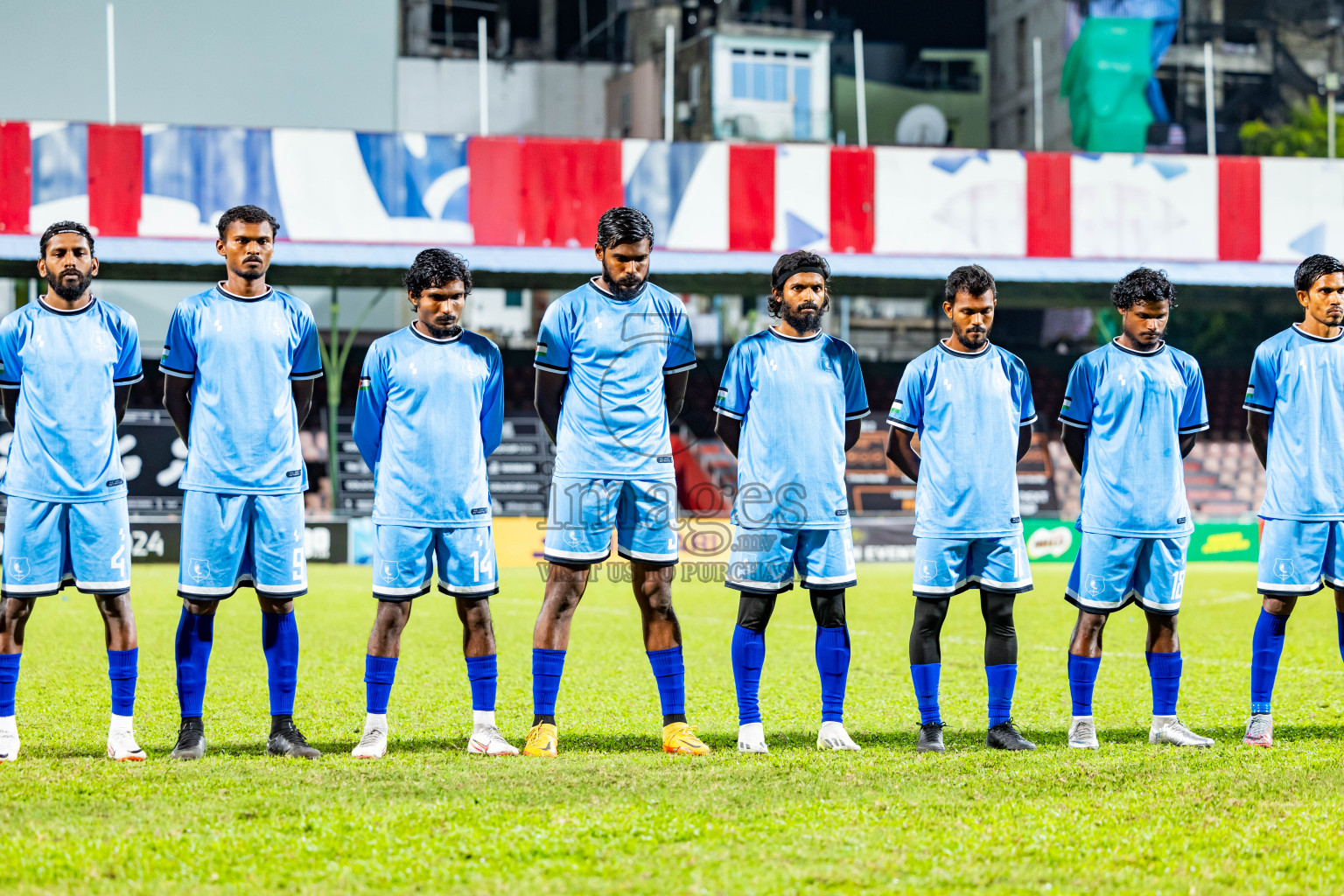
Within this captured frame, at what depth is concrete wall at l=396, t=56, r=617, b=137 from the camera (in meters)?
44.8

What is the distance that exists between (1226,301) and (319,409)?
18.1 metres

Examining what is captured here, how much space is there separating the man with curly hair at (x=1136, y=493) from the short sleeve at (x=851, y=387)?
922 millimetres

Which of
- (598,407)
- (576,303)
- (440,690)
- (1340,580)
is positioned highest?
(576,303)

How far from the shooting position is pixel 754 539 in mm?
6258

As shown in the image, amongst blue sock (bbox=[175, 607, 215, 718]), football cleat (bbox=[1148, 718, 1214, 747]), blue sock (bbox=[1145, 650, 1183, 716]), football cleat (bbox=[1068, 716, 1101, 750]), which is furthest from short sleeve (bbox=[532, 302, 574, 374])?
football cleat (bbox=[1148, 718, 1214, 747])

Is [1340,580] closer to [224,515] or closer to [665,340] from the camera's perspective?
[665,340]

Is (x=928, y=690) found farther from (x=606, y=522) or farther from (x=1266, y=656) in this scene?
(x=1266, y=656)

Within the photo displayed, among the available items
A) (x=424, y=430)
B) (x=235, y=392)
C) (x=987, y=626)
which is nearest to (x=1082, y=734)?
(x=987, y=626)

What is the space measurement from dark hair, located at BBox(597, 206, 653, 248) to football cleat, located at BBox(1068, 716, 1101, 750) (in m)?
2.83

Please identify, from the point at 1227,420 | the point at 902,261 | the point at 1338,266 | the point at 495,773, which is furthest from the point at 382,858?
the point at 1227,420

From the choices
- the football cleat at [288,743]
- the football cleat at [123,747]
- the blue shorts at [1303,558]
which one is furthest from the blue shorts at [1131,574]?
the football cleat at [123,747]

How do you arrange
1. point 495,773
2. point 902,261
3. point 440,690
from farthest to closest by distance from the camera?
point 902,261 < point 440,690 < point 495,773

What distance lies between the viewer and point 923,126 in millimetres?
43562

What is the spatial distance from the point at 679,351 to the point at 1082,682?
2311 mm
